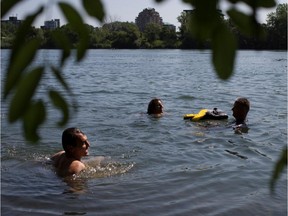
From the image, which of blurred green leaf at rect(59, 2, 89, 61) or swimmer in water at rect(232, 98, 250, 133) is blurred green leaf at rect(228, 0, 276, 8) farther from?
swimmer in water at rect(232, 98, 250, 133)

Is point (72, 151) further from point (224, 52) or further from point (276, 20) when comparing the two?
point (276, 20)

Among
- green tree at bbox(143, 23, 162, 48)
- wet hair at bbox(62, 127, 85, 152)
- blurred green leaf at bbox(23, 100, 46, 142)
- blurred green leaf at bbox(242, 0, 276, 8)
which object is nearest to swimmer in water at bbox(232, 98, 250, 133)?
green tree at bbox(143, 23, 162, 48)

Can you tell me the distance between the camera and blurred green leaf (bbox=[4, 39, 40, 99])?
2.65 feet

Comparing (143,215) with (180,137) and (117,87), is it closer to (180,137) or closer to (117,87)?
(180,137)

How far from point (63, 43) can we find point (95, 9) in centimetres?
9

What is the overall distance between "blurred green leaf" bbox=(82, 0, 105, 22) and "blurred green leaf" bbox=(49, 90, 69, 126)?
18cm

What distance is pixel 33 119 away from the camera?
89 cm

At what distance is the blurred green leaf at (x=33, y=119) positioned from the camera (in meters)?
0.87

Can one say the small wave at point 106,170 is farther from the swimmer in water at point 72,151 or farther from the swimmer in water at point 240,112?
the swimmer in water at point 240,112

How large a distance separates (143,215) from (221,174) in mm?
→ 2207

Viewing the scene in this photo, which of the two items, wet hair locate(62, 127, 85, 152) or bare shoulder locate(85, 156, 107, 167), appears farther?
bare shoulder locate(85, 156, 107, 167)

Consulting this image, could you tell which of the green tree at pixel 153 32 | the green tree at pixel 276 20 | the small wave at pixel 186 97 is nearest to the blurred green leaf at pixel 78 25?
the green tree at pixel 276 20

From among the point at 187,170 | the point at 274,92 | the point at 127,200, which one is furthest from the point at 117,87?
the point at 127,200

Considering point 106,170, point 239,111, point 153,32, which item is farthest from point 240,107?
point 106,170
